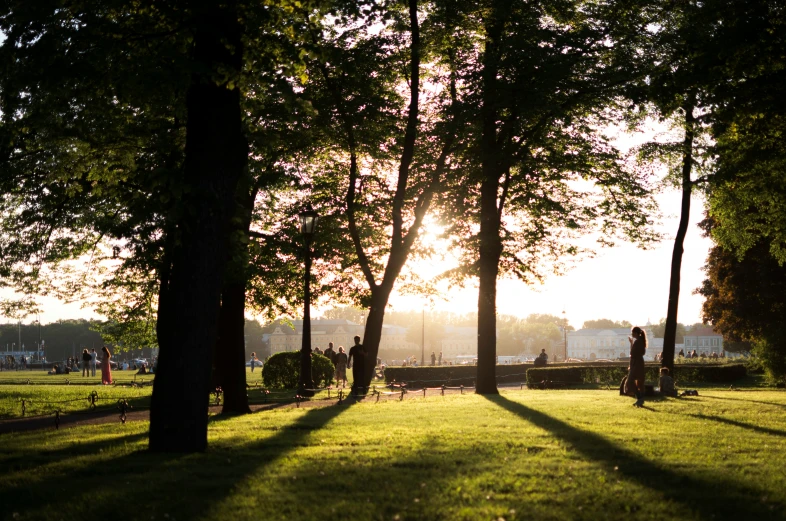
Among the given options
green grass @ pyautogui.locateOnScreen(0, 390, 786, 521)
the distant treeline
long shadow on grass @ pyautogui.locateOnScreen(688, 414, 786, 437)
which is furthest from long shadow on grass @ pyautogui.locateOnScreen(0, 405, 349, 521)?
the distant treeline

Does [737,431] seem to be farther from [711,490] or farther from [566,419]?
[711,490]

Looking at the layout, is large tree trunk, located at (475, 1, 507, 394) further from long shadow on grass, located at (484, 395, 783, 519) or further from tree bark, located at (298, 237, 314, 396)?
long shadow on grass, located at (484, 395, 783, 519)

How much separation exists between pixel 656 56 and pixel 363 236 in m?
8.72

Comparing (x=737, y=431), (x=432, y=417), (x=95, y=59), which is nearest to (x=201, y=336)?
(x=95, y=59)

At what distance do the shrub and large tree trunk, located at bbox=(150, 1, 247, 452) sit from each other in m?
21.0

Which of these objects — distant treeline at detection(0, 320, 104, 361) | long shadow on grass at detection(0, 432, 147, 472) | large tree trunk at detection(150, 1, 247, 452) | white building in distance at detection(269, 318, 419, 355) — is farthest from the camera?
white building in distance at detection(269, 318, 419, 355)

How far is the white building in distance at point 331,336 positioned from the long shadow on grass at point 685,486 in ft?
482

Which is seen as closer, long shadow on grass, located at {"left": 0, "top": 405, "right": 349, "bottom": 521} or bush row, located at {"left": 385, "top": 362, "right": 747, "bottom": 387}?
long shadow on grass, located at {"left": 0, "top": 405, "right": 349, "bottom": 521}

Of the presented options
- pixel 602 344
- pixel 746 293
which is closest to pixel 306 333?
pixel 746 293

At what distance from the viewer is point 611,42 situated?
68.0 ft

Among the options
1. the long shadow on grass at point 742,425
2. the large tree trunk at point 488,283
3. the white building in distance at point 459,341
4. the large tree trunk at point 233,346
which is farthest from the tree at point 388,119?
the white building in distance at point 459,341

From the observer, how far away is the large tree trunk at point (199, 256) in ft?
27.9

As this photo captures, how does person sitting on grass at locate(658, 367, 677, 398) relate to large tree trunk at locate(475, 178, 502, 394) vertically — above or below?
below

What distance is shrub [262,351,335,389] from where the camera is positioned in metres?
29.7
